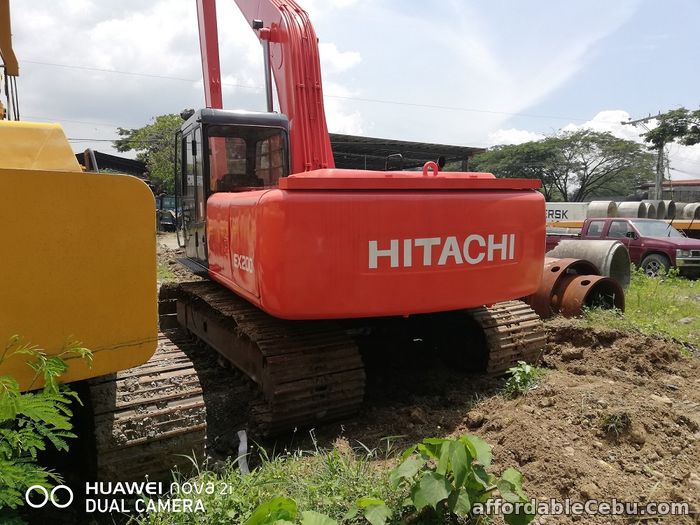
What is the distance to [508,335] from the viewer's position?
434 centimetres

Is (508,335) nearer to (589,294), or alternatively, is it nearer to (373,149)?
(589,294)

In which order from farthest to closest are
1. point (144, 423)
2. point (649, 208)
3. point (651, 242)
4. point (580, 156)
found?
1. point (580, 156)
2. point (649, 208)
3. point (651, 242)
4. point (144, 423)

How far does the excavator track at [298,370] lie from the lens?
3412mm

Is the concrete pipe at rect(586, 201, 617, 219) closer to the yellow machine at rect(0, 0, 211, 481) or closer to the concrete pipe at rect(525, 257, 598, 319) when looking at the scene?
the concrete pipe at rect(525, 257, 598, 319)

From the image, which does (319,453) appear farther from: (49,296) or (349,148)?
(349,148)

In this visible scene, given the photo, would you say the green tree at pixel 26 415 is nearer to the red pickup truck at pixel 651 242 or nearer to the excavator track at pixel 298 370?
the excavator track at pixel 298 370

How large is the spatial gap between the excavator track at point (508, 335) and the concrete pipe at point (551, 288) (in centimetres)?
153

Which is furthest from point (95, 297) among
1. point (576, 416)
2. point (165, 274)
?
point (165, 274)

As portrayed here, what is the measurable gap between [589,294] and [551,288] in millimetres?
541

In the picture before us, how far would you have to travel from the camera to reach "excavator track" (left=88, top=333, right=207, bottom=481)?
237 centimetres

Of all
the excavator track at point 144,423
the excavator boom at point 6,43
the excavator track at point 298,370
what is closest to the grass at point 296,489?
the excavator track at point 144,423

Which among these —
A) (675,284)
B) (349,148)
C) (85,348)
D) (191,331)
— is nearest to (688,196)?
(349,148)

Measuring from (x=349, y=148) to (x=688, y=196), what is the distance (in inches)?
1111

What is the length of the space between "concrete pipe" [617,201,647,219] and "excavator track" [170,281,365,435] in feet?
57.5
